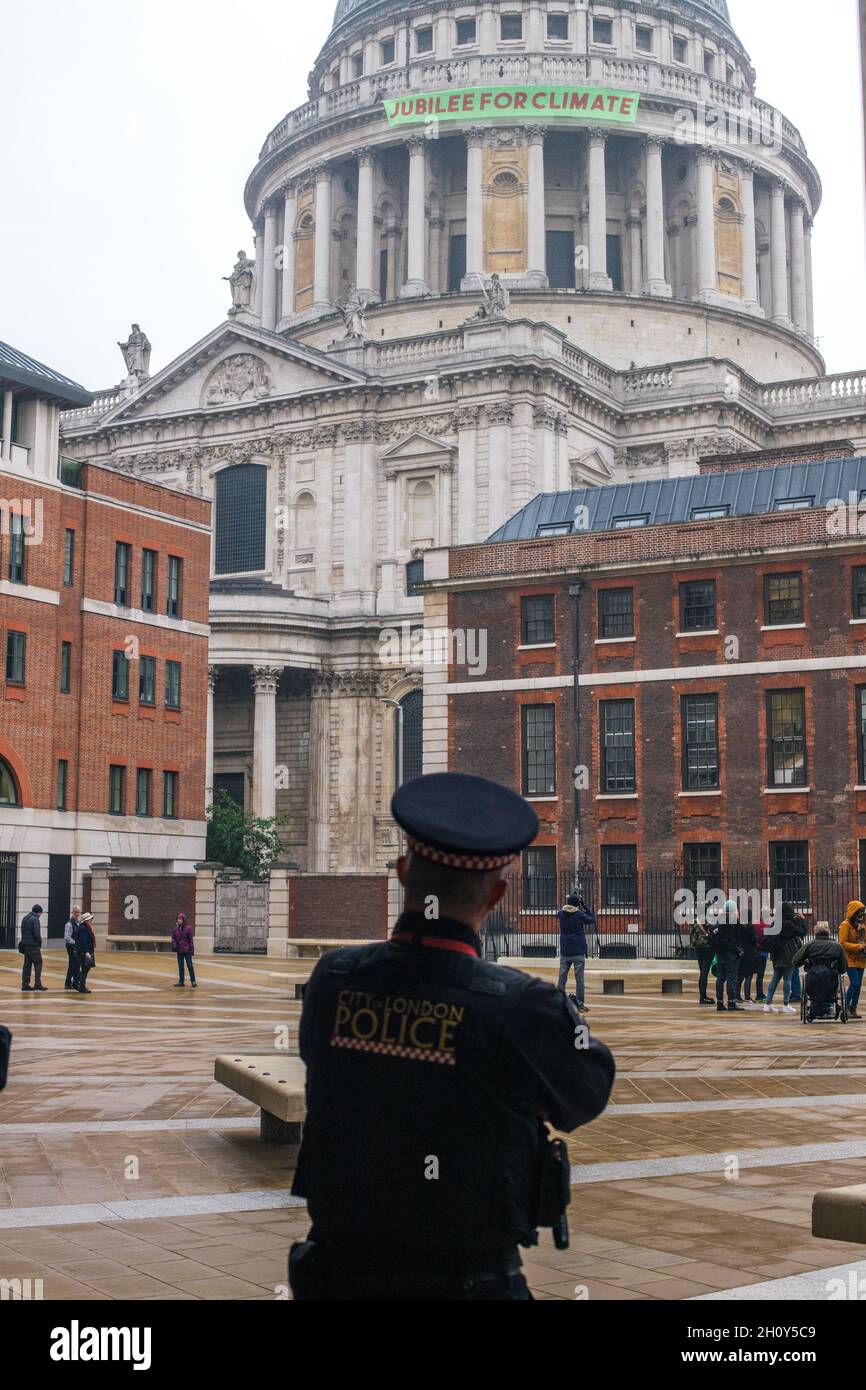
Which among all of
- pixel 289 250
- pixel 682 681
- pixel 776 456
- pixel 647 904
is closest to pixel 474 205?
pixel 289 250

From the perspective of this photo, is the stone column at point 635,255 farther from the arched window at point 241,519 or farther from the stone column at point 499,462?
the arched window at point 241,519

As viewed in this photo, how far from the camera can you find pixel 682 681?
43.8m

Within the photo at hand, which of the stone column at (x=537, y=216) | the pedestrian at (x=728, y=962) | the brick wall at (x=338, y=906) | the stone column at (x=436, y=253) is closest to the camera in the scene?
the pedestrian at (x=728, y=962)

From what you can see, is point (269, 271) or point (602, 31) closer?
point (602, 31)

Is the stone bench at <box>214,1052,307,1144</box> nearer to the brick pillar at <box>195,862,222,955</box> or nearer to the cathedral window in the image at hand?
the brick pillar at <box>195,862,222,955</box>

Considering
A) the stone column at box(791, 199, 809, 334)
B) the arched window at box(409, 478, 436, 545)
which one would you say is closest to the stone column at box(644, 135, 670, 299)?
the stone column at box(791, 199, 809, 334)

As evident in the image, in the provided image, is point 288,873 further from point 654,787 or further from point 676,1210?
point 676,1210

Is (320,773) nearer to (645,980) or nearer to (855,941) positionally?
(645,980)

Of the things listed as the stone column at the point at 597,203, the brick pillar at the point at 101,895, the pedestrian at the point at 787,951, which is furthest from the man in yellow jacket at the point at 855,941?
the stone column at the point at 597,203

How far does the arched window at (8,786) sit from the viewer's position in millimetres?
47344

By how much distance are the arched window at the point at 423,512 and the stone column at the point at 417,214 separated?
2063 centimetres

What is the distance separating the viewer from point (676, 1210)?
9.62 m

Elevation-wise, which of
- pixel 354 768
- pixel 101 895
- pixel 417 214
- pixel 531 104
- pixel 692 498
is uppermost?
pixel 531 104

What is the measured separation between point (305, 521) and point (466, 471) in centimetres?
861
